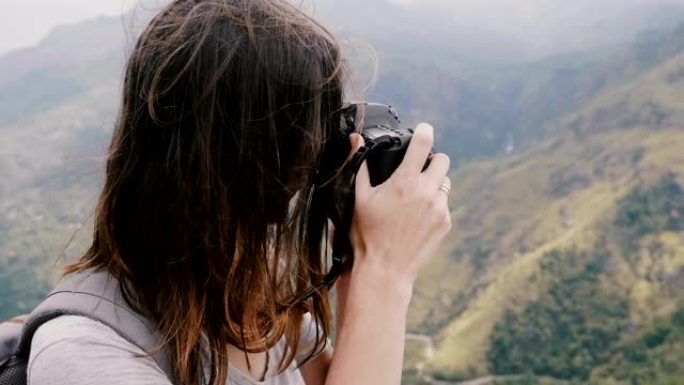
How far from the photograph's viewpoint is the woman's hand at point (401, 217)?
1.36 metres

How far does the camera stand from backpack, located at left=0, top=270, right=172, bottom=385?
1097 millimetres

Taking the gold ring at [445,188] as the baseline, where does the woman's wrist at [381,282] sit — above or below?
below

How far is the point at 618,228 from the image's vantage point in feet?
186

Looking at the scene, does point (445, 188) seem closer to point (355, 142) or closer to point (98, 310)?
point (355, 142)

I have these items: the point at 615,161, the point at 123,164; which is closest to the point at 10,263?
the point at 615,161

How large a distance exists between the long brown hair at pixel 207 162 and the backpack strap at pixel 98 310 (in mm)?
24

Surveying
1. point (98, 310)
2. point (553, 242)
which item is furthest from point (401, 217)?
point (553, 242)

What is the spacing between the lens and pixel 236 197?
133 centimetres

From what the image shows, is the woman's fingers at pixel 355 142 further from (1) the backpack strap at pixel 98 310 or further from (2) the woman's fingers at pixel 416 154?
(1) the backpack strap at pixel 98 310

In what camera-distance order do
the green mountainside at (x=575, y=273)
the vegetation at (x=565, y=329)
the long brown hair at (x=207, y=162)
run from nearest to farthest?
the long brown hair at (x=207, y=162)
the green mountainside at (x=575, y=273)
the vegetation at (x=565, y=329)

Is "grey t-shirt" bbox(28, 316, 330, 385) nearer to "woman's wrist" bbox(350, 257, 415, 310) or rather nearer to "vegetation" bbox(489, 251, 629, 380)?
"woman's wrist" bbox(350, 257, 415, 310)

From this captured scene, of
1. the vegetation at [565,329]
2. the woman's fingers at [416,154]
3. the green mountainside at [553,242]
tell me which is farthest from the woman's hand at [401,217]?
the vegetation at [565,329]

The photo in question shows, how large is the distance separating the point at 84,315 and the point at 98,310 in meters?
0.03

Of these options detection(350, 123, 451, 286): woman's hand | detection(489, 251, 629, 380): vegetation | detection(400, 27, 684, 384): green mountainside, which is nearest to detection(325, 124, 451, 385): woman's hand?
detection(350, 123, 451, 286): woman's hand
